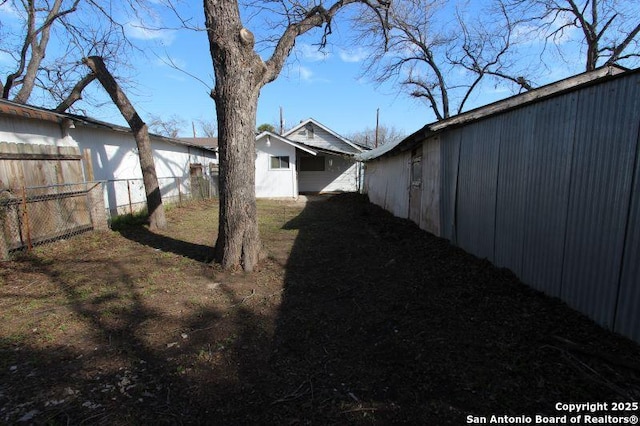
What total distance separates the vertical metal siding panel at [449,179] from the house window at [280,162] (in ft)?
39.1

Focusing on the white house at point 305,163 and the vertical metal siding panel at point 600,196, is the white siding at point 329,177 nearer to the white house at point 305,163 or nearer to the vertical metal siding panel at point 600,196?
the white house at point 305,163

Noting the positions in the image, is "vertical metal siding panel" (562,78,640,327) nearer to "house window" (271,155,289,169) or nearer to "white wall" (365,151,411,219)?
"white wall" (365,151,411,219)

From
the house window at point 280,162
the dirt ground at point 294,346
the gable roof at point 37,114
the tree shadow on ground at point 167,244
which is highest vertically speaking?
the gable roof at point 37,114

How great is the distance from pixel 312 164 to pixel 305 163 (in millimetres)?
497

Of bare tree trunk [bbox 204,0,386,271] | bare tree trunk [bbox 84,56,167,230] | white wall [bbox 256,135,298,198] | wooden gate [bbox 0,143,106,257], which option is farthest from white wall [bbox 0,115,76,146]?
white wall [bbox 256,135,298,198]

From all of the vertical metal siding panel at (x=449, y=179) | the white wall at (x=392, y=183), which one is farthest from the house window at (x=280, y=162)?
the vertical metal siding panel at (x=449, y=179)

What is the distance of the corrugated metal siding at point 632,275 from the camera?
2.57 metres

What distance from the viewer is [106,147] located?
9.89m

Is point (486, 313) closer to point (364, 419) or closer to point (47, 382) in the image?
point (364, 419)

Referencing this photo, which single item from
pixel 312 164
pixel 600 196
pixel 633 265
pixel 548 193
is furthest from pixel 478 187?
pixel 312 164

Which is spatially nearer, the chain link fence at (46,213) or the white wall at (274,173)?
the chain link fence at (46,213)

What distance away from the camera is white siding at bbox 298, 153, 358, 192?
22.0m

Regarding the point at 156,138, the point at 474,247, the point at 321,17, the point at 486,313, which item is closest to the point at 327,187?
the point at 156,138

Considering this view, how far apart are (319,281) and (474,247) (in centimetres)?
269
